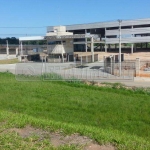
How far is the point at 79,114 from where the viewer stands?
389 inches

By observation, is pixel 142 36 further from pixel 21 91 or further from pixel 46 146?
pixel 46 146

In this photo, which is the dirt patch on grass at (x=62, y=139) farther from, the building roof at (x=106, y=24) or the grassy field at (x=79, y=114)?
the building roof at (x=106, y=24)

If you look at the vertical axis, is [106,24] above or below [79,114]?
Result: above

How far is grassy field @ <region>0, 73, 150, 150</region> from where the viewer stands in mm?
4895

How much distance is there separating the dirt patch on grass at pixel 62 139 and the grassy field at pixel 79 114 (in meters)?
0.15

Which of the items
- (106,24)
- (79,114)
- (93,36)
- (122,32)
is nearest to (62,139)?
(79,114)

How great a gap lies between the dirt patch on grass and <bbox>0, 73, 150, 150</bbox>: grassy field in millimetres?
149

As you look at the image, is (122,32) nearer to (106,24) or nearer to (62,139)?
(106,24)

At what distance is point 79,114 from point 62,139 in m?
4.98

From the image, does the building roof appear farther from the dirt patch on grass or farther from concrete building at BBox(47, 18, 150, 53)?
the dirt patch on grass

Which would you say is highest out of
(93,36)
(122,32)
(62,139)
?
(122,32)

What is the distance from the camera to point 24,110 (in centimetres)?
1038

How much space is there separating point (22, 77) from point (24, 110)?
11.2 metres

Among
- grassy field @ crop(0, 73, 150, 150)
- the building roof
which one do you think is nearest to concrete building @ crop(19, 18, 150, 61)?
the building roof
